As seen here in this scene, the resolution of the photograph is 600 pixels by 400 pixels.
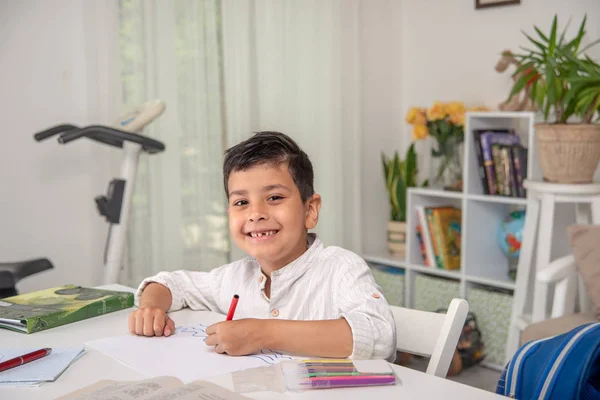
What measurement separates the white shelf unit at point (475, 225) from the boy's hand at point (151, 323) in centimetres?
198

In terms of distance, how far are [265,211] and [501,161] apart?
6.20 feet

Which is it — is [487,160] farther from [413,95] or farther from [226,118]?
[226,118]

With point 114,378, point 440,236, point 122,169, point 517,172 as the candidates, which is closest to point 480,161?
point 517,172

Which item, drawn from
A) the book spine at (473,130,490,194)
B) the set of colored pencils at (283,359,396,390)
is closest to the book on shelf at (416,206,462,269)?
the book spine at (473,130,490,194)

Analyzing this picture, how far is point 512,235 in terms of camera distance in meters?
3.01

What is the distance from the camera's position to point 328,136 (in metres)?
3.25

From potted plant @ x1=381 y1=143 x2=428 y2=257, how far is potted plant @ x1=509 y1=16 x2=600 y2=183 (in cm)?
81

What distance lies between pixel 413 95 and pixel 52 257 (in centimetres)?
197

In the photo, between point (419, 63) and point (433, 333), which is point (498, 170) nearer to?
point (419, 63)

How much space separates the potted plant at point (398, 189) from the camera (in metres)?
3.33

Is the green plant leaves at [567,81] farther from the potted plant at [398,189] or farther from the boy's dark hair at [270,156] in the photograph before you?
the boy's dark hair at [270,156]

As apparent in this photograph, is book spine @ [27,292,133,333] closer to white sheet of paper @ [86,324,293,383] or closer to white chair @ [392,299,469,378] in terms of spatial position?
white sheet of paper @ [86,324,293,383]

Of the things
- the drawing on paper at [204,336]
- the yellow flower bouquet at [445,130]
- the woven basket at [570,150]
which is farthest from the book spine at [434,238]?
the drawing on paper at [204,336]

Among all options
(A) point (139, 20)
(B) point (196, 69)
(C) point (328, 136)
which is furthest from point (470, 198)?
(A) point (139, 20)
